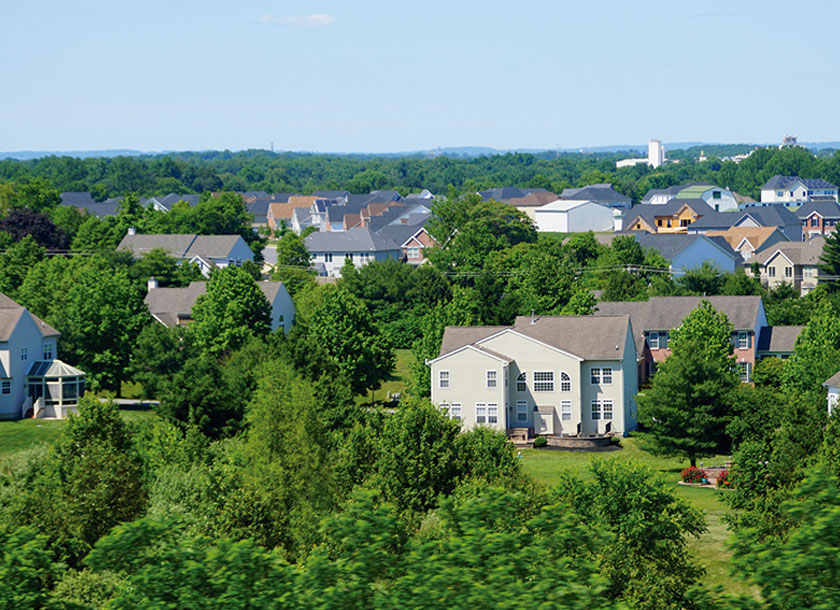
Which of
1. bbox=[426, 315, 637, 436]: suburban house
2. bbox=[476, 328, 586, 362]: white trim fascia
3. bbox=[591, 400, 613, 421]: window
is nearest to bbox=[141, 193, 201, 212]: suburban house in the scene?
bbox=[476, 328, 586, 362]: white trim fascia

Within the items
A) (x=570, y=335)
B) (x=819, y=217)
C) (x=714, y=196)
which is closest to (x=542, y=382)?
(x=570, y=335)

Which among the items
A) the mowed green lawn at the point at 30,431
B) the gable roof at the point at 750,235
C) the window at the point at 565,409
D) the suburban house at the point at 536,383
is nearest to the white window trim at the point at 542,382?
the suburban house at the point at 536,383

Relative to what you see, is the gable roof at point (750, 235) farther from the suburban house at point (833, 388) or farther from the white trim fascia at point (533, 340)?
the suburban house at point (833, 388)

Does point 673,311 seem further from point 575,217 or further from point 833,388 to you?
point 575,217

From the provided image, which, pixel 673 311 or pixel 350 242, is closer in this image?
pixel 673 311

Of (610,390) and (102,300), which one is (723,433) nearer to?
(610,390)

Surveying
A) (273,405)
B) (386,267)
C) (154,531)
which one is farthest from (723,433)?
(386,267)
